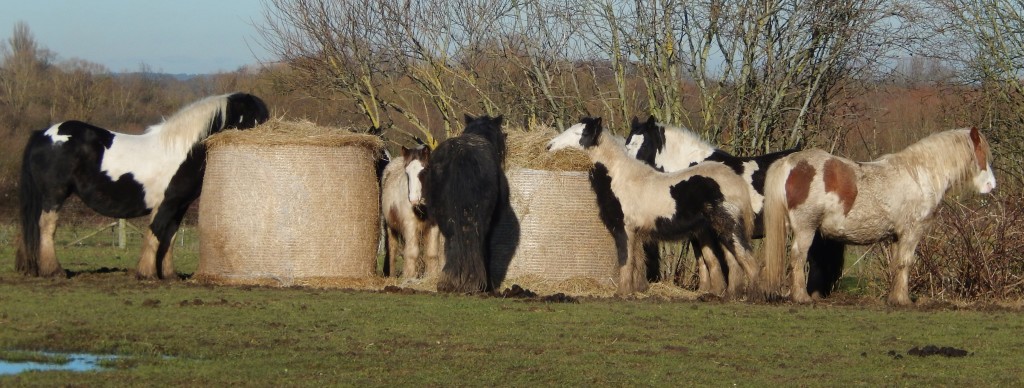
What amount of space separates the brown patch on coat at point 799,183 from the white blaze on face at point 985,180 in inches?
69.6

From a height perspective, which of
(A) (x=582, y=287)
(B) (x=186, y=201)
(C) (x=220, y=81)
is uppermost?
(C) (x=220, y=81)

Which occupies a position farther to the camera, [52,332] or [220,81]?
[220,81]

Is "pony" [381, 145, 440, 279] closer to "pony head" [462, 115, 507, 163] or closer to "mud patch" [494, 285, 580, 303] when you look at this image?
"pony head" [462, 115, 507, 163]

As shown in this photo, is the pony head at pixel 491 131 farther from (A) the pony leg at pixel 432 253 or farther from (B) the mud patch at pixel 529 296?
(B) the mud patch at pixel 529 296

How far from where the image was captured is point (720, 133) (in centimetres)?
1708

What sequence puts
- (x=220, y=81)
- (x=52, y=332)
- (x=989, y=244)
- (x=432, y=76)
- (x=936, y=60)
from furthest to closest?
1. (x=220, y=81)
2. (x=432, y=76)
3. (x=936, y=60)
4. (x=989, y=244)
5. (x=52, y=332)

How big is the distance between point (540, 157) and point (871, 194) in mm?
3764

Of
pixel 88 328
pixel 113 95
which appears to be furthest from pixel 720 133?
pixel 113 95

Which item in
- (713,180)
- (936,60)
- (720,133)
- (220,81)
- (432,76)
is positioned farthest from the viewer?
(220,81)

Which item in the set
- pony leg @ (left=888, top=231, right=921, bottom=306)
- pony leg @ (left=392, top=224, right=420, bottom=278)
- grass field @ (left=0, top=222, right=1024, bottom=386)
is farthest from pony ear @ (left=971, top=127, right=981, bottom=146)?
pony leg @ (left=392, top=224, right=420, bottom=278)

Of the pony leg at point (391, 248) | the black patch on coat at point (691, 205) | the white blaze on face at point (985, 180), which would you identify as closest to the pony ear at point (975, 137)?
the white blaze on face at point (985, 180)

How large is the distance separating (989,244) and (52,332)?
10.0 metres

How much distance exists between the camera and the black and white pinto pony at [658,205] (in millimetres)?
13188

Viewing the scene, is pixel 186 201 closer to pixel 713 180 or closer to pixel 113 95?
pixel 713 180
